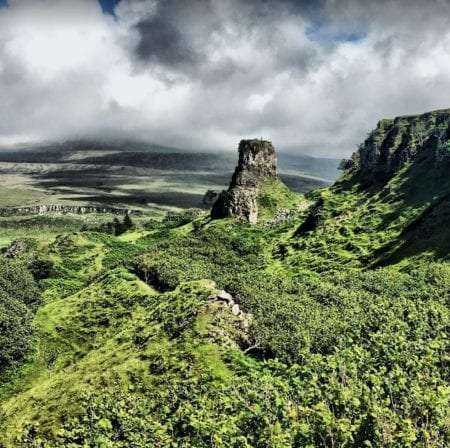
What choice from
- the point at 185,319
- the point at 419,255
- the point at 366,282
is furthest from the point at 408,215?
the point at 185,319

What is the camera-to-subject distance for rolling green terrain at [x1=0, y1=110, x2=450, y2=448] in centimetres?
2744

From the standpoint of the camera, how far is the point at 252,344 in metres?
78.4

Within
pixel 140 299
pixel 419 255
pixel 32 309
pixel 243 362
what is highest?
pixel 419 255

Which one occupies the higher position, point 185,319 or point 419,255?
point 419,255

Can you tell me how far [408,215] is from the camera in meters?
172

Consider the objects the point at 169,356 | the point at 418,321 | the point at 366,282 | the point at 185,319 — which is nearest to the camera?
the point at 418,321

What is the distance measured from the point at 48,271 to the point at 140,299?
8133 centimetres

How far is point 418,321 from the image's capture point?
5531 centimetres

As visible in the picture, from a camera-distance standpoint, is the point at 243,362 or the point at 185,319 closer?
the point at 243,362

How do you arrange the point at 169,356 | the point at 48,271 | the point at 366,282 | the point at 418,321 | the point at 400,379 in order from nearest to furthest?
the point at 400,379
the point at 418,321
the point at 169,356
the point at 366,282
the point at 48,271

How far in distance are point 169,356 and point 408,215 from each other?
128 metres

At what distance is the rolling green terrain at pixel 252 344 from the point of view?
90.0 feet

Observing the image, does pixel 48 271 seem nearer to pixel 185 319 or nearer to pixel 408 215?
pixel 185 319

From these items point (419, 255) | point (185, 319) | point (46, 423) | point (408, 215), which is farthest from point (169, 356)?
point (408, 215)
